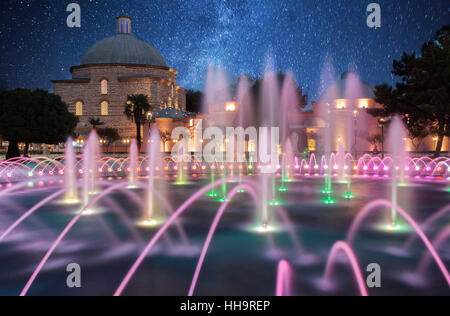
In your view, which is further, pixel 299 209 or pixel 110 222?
pixel 299 209

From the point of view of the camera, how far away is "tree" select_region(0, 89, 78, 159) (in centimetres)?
2814

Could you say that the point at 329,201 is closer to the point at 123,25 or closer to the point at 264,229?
the point at 264,229

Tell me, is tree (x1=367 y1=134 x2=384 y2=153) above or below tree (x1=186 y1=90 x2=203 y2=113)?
below

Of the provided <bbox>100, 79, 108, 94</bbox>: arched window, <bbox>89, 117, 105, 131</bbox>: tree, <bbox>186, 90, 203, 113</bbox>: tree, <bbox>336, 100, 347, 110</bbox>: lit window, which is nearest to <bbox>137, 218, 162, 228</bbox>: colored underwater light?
<bbox>336, 100, 347, 110</bbox>: lit window

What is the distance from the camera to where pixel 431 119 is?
30.6 meters

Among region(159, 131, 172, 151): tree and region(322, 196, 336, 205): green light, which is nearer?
region(322, 196, 336, 205): green light

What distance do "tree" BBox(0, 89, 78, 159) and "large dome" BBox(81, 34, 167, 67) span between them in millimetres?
31334

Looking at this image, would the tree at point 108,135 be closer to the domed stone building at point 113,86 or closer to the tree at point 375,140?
the domed stone building at point 113,86

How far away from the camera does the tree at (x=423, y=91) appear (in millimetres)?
A: 28984

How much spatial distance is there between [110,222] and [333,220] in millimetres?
4737

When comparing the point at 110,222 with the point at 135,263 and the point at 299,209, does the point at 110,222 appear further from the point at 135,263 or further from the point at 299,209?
the point at 299,209

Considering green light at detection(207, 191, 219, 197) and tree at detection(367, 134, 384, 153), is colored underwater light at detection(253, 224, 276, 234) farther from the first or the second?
tree at detection(367, 134, 384, 153)

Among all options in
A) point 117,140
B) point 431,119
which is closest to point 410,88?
point 431,119
